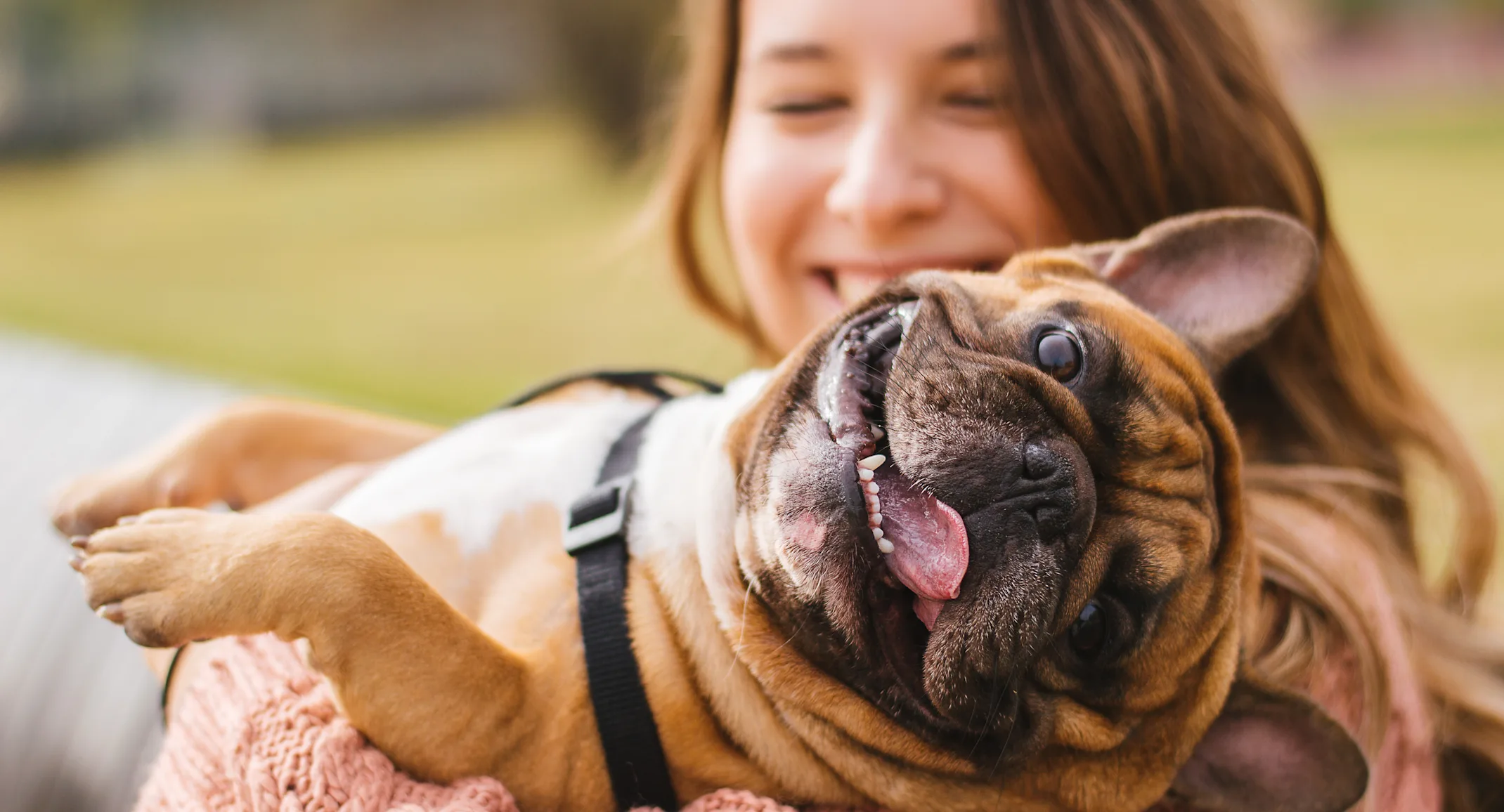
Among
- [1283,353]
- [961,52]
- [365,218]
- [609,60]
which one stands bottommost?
[365,218]

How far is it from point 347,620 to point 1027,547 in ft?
3.31

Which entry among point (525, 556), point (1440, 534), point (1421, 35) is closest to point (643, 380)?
point (525, 556)

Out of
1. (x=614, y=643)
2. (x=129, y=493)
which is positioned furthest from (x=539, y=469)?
(x=129, y=493)

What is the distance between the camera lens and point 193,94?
1127 inches

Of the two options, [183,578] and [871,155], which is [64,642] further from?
[871,155]

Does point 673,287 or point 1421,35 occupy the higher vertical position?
point 673,287

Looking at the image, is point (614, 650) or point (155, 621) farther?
point (614, 650)

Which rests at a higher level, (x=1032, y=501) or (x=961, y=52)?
(x=961, y=52)

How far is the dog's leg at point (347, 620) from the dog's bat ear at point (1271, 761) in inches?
45.8

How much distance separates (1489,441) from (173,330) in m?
9.55

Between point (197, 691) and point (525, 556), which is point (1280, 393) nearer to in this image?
point (525, 556)

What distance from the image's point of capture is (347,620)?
185 centimetres

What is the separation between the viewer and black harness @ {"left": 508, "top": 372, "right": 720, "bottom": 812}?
193 cm

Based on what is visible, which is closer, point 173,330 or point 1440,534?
point 1440,534
